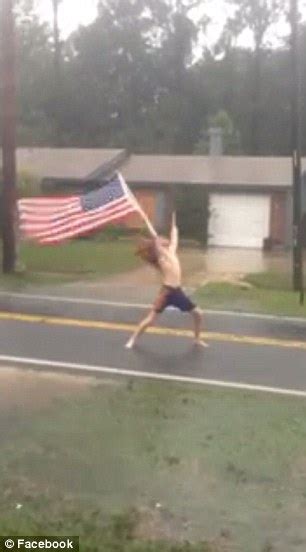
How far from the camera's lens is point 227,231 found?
145 ft

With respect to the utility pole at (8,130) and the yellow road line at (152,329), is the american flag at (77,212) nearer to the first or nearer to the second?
the yellow road line at (152,329)

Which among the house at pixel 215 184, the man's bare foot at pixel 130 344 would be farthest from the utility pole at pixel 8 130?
the house at pixel 215 184

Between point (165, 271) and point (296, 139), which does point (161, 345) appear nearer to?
point (165, 271)

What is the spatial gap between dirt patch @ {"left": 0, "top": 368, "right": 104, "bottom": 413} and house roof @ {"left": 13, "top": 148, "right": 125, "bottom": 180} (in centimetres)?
3182

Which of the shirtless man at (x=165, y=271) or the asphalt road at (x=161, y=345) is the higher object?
the shirtless man at (x=165, y=271)

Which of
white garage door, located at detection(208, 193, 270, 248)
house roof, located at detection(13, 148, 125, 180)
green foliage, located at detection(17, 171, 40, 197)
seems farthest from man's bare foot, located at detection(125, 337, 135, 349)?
house roof, located at detection(13, 148, 125, 180)

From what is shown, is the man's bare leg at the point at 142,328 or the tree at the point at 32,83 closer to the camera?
the man's bare leg at the point at 142,328

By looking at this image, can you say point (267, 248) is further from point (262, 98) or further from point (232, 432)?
point (232, 432)

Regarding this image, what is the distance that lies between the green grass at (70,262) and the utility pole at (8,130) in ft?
2.30

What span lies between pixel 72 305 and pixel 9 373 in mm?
7646

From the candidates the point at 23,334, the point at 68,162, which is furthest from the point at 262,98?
the point at 23,334

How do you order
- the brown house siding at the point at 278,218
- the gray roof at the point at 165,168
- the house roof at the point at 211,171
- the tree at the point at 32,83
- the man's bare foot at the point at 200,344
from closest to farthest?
the man's bare foot at the point at 200,344, the brown house siding at the point at 278,218, the house roof at the point at 211,171, the gray roof at the point at 165,168, the tree at the point at 32,83

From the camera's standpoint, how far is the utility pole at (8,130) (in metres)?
25.4

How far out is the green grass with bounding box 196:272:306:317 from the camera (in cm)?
2108
